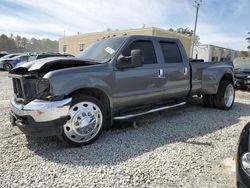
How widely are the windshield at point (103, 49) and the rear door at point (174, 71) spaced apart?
1.11 m

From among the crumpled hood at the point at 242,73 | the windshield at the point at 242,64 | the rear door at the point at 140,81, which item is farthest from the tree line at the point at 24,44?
the rear door at the point at 140,81

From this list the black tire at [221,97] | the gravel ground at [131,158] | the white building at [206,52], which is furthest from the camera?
the white building at [206,52]

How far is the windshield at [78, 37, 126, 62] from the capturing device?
4.81 m

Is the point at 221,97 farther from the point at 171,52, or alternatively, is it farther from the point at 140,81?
the point at 140,81

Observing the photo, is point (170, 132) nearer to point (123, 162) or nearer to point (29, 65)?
point (123, 162)

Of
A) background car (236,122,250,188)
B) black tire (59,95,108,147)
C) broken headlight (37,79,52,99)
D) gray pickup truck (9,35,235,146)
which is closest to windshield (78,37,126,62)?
gray pickup truck (9,35,235,146)

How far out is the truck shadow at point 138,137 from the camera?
383 centimetres

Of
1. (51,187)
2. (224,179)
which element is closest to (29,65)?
(51,187)

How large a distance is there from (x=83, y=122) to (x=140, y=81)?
57.6 inches

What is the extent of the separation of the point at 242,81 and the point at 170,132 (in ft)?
26.5

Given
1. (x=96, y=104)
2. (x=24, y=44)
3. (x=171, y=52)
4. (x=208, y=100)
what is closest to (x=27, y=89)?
(x=96, y=104)

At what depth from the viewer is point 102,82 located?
4.39 metres

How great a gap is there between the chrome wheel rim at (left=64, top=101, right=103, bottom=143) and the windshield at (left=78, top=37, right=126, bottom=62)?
1006 millimetres

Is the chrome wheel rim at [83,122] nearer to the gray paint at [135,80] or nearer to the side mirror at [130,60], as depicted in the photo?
the gray paint at [135,80]
